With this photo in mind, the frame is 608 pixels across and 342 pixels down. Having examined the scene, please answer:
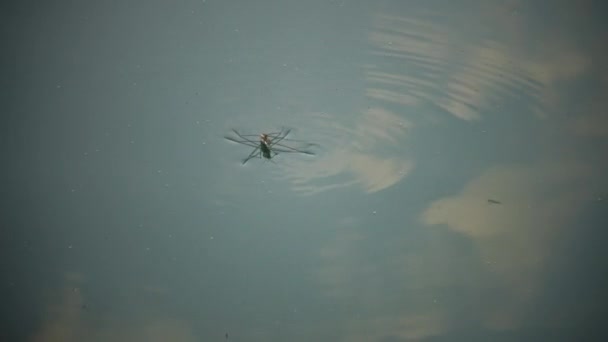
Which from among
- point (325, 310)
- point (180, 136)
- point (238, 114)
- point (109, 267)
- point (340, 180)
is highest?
point (238, 114)

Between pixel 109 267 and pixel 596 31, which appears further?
pixel 109 267

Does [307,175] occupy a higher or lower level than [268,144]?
lower

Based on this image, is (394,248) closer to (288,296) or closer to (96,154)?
(288,296)

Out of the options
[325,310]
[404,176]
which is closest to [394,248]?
[404,176]
